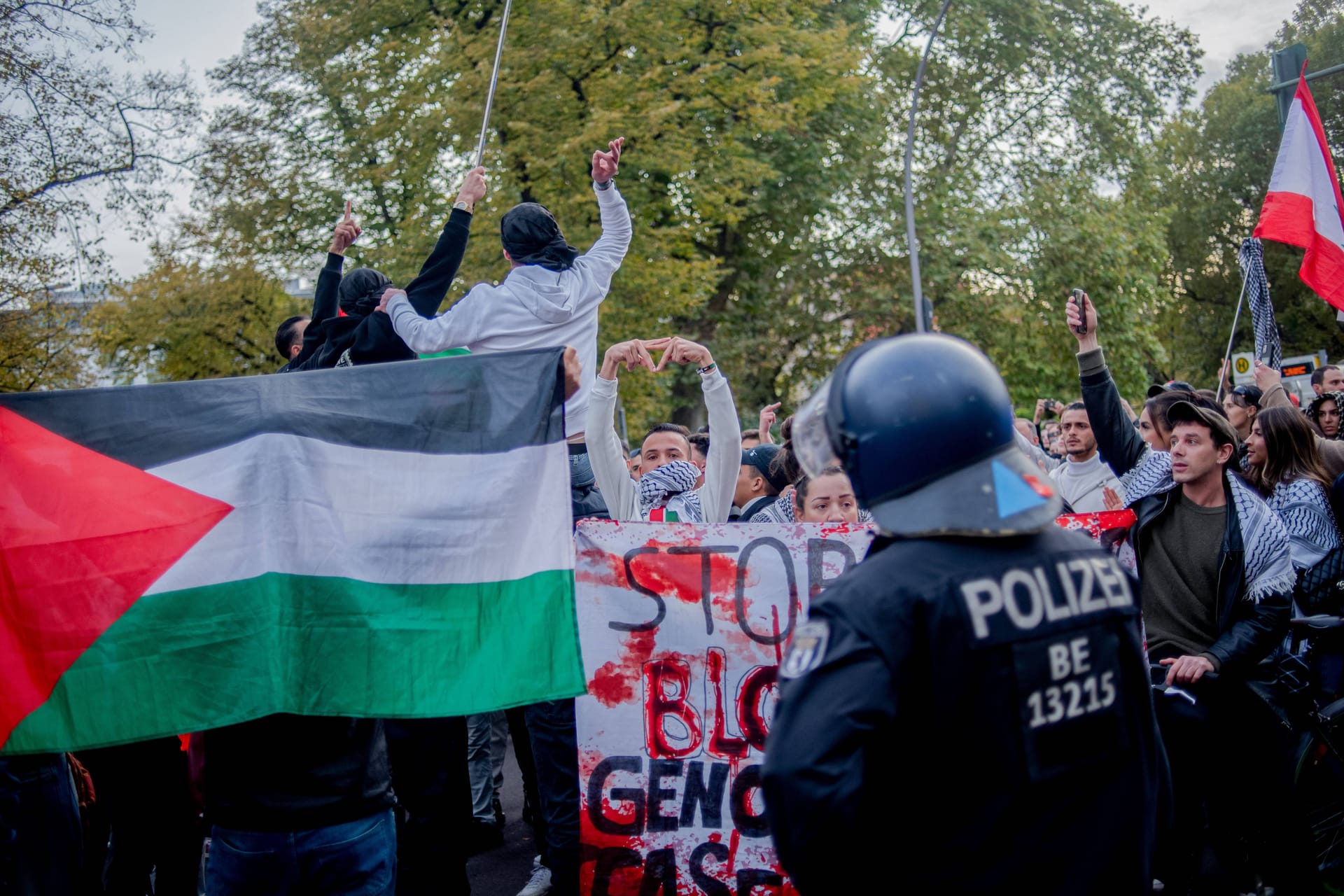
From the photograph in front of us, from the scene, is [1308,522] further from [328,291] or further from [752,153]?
[752,153]

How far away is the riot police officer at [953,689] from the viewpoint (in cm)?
170

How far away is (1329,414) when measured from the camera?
752 cm

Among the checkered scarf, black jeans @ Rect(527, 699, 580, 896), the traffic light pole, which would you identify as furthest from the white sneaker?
the traffic light pole

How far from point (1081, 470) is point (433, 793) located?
414 centimetres

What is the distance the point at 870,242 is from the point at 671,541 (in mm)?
21365

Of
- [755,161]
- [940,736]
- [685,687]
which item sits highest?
[755,161]

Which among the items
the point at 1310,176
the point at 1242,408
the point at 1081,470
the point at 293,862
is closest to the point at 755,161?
the point at 1310,176

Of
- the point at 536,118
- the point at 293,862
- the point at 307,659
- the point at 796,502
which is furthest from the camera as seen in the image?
the point at 536,118

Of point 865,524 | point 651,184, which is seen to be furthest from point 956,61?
point 865,524

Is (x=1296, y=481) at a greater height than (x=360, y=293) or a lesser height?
lesser

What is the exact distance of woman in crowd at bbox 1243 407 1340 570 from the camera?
548 cm

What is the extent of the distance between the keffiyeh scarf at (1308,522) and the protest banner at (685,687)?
2.59 m

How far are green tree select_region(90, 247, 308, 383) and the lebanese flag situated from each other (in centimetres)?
1724

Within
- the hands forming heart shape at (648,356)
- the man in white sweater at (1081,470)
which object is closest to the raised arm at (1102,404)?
the man in white sweater at (1081,470)
